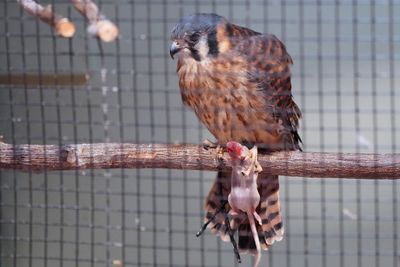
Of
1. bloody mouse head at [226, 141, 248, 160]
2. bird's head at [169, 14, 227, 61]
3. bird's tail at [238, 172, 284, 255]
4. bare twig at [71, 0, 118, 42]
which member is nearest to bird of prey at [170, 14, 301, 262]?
bird's head at [169, 14, 227, 61]

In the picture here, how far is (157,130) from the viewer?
3.60 metres

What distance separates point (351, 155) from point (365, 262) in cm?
120

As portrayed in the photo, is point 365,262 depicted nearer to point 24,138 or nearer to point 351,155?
point 351,155

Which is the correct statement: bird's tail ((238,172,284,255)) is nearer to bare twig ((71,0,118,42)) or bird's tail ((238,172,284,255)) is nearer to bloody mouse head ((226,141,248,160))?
bloody mouse head ((226,141,248,160))

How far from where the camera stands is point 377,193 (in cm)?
335

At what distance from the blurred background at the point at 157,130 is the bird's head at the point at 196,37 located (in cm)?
50

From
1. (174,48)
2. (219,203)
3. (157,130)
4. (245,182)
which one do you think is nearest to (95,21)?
(174,48)

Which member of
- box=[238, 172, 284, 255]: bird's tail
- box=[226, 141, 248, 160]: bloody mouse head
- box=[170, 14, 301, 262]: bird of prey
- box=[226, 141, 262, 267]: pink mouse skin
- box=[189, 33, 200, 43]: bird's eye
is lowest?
box=[238, 172, 284, 255]: bird's tail

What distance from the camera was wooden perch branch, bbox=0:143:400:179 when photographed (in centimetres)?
251

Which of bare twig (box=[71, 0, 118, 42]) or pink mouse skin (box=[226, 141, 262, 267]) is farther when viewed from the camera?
pink mouse skin (box=[226, 141, 262, 267])

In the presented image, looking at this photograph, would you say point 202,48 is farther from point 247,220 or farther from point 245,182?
point 247,220

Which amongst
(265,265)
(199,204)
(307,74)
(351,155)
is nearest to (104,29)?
(351,155)

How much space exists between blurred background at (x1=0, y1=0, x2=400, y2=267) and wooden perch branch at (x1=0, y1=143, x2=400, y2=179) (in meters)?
0.71

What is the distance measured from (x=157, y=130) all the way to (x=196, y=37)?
2.99 ft
